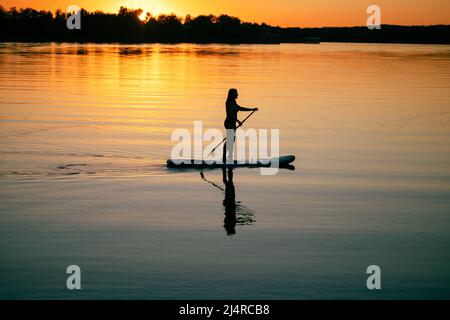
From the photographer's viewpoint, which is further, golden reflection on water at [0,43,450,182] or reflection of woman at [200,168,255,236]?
golden reflection on water at [0,43,450,182]

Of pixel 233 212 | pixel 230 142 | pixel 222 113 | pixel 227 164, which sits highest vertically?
pixel 222 113

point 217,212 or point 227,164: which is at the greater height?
point 227,164

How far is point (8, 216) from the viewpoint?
14609 millimetres

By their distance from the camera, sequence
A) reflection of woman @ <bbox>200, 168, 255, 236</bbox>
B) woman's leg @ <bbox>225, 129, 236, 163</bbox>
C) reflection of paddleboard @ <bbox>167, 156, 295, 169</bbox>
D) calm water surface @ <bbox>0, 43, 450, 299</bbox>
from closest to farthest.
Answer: calm water surface @ <bbox>0, 43, 450, 299</bbox> < reflection of woman @ <bbox>200, 168, 255, 236</bbox> < woman's leg @ <bbox>225, 129, 236, 163</bbox> < reflection of paddleboard @ <bbox>167, 156, 295, 169</bbox>

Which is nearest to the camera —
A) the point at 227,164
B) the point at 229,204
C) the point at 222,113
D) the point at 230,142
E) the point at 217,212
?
the point at 217,212

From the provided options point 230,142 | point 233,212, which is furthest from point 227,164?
point 233,212

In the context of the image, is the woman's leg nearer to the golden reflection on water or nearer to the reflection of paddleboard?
the reflection of paddleboard

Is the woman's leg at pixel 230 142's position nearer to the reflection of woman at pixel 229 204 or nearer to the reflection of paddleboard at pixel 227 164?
the reflection of paddleboard at pixel 227 164

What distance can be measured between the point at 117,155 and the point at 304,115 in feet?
47.7

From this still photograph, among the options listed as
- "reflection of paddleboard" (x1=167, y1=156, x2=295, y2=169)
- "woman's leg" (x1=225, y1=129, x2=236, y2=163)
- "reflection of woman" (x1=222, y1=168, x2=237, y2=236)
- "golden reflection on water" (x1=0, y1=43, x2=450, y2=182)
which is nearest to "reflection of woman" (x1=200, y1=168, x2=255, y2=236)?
"reflection of woman" (x1=222, y1=168, x2=237, y2=236)

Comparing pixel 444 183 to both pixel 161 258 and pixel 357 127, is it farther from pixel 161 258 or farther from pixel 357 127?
pixel 357 127

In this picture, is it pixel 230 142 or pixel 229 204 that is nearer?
pixel 229 204

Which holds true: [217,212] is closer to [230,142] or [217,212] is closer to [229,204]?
[229,204]

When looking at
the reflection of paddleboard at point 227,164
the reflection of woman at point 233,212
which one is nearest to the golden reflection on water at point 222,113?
the reflection of paddleboard at point 227,164
